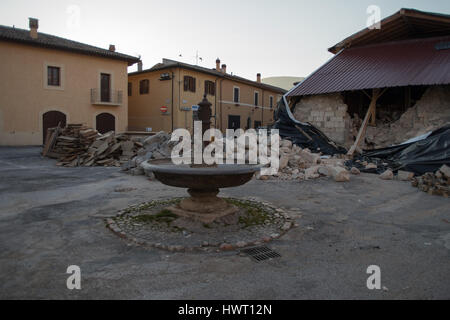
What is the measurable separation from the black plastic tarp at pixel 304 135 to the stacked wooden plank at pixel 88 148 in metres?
6.57

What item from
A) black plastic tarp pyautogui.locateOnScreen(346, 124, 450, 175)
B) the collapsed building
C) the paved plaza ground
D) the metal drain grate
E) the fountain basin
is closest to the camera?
the paved plaza ground

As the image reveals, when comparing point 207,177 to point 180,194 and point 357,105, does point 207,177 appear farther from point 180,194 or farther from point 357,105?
point 357,105

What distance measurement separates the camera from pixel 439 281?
3.33m

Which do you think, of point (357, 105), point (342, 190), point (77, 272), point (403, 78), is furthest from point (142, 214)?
point (357, 105)

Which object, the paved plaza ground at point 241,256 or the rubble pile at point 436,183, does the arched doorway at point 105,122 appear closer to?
the paved plaza ground at point 241,256

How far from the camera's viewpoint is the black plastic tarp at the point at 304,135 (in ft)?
44.9

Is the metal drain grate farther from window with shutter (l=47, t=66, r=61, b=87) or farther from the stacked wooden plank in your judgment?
window with shutter (l=47, t=66, r=61, b=87)

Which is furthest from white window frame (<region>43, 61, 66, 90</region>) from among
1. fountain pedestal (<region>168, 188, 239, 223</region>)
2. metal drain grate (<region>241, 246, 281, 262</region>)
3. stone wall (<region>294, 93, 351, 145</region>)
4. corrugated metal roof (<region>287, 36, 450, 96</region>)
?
metal drain grate (<region>241, 246, 281, 262</region>)

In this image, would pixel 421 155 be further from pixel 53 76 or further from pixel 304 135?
pixel 53 76

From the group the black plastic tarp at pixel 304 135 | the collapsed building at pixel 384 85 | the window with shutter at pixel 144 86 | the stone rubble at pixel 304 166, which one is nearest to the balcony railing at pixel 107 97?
the window with shutter at pixel 144 86

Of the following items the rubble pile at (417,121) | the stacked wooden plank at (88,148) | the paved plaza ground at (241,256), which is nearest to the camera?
the paved plaza ground at (241,256)

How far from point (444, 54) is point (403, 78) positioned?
8.37 feet

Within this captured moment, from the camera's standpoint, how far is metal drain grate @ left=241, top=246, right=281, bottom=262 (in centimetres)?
398

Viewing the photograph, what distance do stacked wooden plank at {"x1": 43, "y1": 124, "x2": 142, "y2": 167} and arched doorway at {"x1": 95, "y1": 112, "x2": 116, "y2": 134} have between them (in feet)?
34.6
